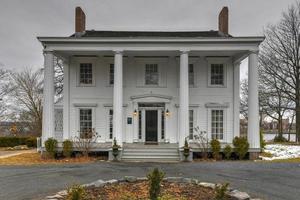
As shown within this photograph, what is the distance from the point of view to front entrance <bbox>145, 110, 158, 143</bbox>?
19891mm

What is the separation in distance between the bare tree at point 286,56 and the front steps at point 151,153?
58.0 feet

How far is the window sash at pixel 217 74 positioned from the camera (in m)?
20.1

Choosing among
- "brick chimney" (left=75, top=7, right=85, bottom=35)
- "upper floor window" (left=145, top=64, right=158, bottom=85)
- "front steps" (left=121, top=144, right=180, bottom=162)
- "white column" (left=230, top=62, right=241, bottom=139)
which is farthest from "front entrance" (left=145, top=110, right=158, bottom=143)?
"brick chimney" (left=75, top=7, right=85, bottom=35)

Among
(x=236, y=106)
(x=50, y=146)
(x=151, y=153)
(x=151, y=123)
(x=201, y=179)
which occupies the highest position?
(x=236, y=106)

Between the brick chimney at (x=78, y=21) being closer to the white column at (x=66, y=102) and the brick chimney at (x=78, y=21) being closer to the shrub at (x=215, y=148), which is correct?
the white column at (x=66, y=102)

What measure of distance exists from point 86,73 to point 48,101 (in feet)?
11.9

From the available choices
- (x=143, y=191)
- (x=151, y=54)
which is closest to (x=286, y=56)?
(x=151, y=54)

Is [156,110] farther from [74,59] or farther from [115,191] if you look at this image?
[115,191]

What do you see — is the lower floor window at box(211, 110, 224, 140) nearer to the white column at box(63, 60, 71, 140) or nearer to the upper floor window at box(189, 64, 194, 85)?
the upper floor window at box(189, 64, 194, 85)

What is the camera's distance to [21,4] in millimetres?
17359

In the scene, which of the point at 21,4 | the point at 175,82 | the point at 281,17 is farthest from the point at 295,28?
the point at 21,4

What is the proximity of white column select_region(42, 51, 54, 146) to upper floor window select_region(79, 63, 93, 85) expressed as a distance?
2.76 meters

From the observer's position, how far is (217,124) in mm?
19906

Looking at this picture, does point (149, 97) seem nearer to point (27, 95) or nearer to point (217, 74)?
point (217, 74)
